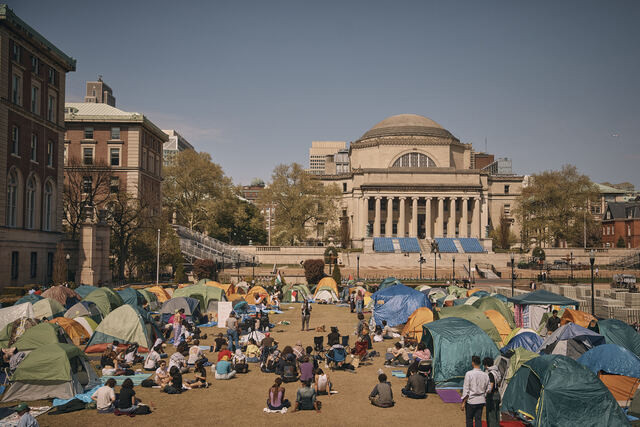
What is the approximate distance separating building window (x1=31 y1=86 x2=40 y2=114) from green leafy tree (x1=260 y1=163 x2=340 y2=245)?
42.7 meters

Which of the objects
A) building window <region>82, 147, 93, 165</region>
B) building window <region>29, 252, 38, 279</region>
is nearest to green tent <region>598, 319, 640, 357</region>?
building window <region>29, 252, 38, 279</region>

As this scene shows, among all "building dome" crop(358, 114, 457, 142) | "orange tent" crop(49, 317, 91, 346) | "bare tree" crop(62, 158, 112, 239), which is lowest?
"orange tent" crop(49, 317, 91, 346)

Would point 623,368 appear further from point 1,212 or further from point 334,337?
point 1,212

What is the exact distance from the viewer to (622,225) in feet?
291

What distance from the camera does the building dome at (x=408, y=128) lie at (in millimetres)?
103375

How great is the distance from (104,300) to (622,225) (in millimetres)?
85016

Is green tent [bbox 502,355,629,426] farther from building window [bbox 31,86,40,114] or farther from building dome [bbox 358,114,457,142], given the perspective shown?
building dome [bbox 358,114,457,142]

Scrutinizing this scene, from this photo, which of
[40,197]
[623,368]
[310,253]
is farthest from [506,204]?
[623,368]

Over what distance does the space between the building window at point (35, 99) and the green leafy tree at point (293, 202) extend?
140 ft

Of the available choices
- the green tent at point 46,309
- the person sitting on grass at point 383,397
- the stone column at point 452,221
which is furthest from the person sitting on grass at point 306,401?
the stone column at point 452,221

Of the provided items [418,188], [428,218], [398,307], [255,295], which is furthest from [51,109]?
[428,218]

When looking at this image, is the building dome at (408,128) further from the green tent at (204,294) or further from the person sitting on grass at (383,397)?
the person sitting on grass at (383,397)

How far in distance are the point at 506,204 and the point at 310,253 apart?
146 feet

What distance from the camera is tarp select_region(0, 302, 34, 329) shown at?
2262 cm
